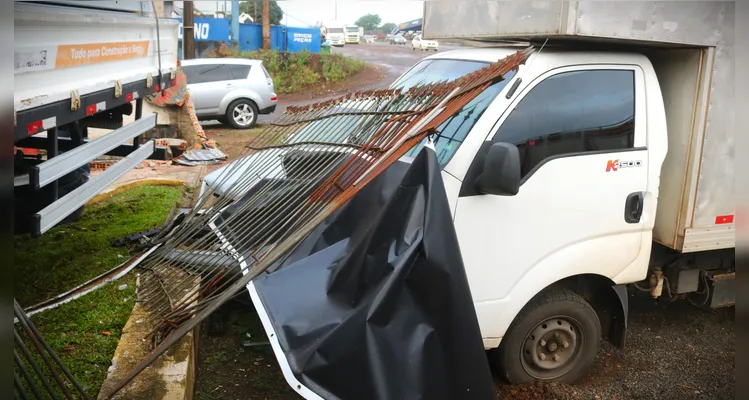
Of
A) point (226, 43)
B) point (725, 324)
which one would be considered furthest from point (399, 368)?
point (226, 43)

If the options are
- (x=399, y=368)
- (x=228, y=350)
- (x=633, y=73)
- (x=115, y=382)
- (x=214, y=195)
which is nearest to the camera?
(x=399, y=368)

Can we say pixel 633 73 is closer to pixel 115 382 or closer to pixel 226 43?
pixel 115 382

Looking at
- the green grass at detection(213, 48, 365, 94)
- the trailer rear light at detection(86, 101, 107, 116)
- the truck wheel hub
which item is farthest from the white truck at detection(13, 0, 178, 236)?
the green grass at detection(213, 48, 365, 94)

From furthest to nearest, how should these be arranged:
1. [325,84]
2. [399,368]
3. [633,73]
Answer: [325,84]
[633,73]
[399,368]

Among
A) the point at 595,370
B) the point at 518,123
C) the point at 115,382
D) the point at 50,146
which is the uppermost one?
the point at 518,123

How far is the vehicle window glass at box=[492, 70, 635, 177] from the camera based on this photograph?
3.41 metres

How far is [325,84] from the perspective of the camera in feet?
86.9

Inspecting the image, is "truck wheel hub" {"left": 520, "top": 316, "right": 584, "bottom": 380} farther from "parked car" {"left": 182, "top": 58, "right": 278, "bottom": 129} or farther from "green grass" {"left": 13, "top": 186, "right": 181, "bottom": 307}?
"parked car" {"left": 182, "top": 58, "right": 278, "bottom": 129}

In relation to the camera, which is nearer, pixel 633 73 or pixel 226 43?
pixel 633 73

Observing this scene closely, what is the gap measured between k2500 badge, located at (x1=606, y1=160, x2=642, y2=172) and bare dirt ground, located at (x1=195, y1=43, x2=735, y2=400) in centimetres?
138

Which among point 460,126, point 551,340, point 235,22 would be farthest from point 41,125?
point 235,22

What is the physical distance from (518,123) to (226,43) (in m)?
27.8

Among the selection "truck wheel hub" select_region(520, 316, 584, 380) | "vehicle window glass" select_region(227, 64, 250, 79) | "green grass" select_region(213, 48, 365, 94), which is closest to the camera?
"truck wheel hub" select_region(520, 316, 584, 380)

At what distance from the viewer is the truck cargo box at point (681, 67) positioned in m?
3.37
